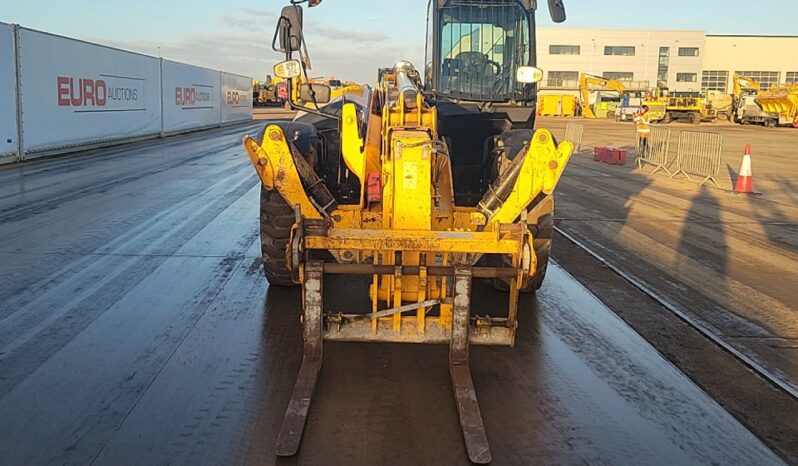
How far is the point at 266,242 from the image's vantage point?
6668 millimetres

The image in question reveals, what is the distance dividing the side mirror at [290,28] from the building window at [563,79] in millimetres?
80997

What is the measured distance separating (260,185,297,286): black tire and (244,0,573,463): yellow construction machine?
0.03ft

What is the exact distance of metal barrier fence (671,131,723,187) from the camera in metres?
17.3

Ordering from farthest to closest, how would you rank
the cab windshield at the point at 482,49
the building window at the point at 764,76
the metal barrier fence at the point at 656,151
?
the building window at the point at 764,76
the metal barrier fence at the point at 656,151
the cab windshield at the point at 482,49

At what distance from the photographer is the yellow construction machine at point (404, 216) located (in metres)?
4.62

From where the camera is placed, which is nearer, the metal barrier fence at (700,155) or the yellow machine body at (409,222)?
the yellow machine body at (409,222)

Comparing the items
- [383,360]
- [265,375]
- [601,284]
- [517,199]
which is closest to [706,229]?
[601,284]

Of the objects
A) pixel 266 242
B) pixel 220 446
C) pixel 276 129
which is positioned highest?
pixel 276 129

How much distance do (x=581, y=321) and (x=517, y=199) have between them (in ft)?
4.76

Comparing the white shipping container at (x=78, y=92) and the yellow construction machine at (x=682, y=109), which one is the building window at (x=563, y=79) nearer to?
the yellow construction machine at (x=682, y=109)

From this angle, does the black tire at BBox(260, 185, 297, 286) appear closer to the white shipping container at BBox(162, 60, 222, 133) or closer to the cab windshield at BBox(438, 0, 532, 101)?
the cab windshield at BBox(438, 0, 532, 101)

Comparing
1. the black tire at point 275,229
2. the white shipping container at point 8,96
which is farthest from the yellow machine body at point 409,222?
the white shipping container at point 8,96

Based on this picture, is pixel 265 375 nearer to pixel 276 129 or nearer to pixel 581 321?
pixel 276 129

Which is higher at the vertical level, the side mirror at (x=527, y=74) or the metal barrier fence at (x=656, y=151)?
the side mirror at (x=527, y=74)
